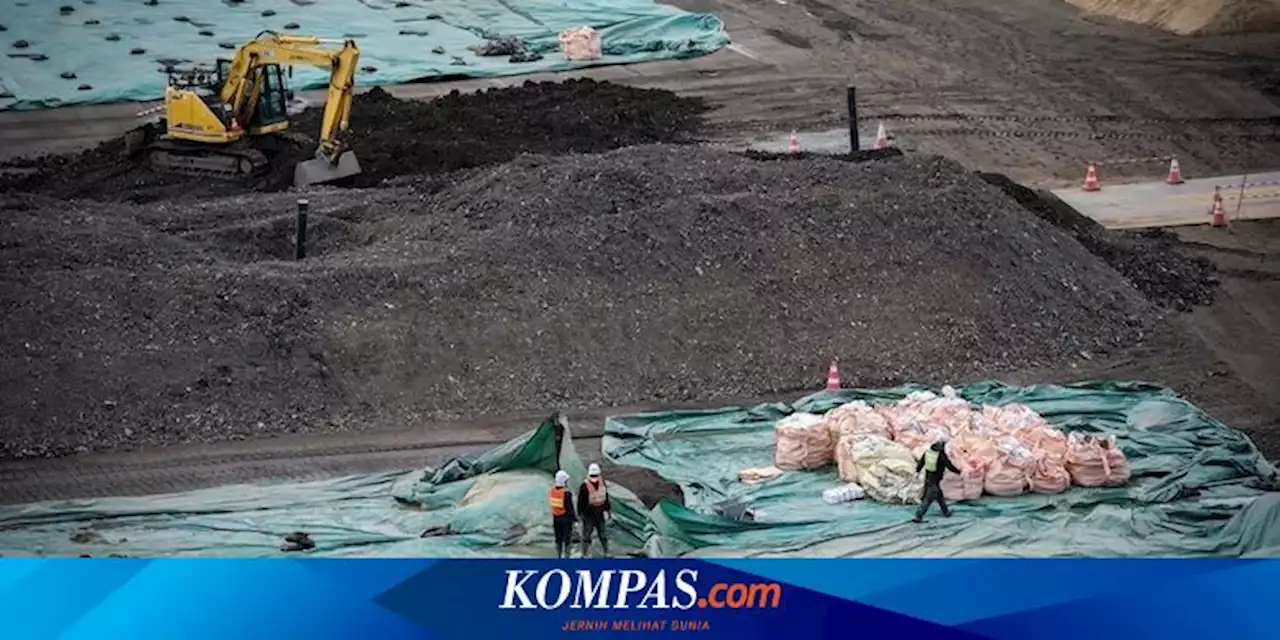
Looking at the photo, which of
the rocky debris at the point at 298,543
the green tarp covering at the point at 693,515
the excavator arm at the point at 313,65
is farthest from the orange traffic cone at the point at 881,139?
the rocky debris at the point at 298,543

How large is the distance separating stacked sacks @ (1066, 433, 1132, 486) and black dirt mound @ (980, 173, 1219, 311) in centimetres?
694

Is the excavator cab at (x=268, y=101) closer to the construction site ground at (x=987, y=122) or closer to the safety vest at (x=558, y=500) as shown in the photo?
the construction site ground at (x=987, y=122)

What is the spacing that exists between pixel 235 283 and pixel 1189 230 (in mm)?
14225

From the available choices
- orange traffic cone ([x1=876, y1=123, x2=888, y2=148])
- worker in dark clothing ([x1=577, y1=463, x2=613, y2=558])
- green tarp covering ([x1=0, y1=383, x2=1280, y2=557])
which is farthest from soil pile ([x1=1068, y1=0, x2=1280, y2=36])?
worker in dark clothing ([x1=577, y1=463, x2=613, y2=558])

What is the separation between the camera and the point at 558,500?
16.5 metres

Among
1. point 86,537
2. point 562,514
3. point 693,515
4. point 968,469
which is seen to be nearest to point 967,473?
point 968,469

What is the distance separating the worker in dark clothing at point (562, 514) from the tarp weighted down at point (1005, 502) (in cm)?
87

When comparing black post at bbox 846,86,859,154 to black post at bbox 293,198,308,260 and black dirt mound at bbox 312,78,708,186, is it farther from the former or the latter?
black post at bbox 293,198,308,260

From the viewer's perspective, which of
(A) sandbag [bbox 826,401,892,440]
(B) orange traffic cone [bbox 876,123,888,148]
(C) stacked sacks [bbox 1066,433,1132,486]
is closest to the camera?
(C) stacked sacks [bbox 1066,433,1132,486]

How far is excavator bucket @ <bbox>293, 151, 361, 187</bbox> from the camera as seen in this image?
96.2 ft

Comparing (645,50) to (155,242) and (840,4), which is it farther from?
(155,242)

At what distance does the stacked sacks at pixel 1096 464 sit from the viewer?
18.7 metres

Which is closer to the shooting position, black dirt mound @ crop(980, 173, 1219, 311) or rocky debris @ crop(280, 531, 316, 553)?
rocky debris @ crop(280, 531, 316, 553)

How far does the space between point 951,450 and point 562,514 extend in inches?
166
